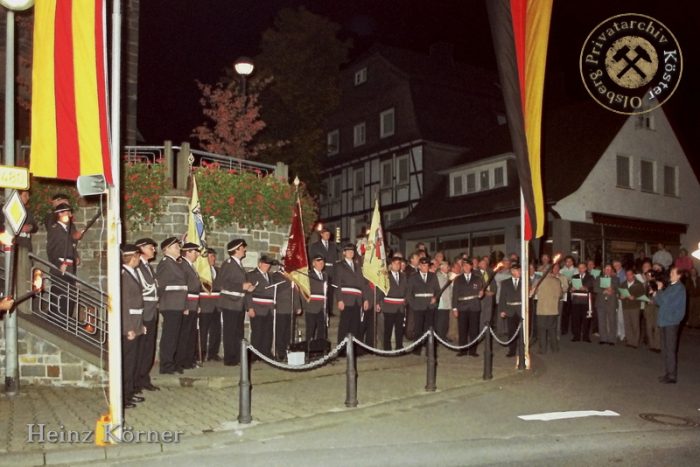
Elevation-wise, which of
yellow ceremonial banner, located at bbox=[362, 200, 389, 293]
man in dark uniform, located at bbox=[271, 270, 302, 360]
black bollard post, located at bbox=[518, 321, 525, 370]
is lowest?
black bollard post, located at bbox=[518, 321, 525, 370]

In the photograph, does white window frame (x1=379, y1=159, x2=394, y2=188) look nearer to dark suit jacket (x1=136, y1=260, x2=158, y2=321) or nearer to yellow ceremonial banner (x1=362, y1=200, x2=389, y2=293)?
yellow ceremonial banner (x1=362, y1=200, x2=389, y2=293)

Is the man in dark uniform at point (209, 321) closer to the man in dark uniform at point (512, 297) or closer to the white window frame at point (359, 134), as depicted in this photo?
the man in dark uniform at point (512, 297)

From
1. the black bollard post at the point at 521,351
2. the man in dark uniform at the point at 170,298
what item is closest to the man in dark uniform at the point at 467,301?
the black bollard post at the point at 521,351

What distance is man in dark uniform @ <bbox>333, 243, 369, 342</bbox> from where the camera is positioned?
13508mm

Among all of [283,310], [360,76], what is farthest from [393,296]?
[360,76]

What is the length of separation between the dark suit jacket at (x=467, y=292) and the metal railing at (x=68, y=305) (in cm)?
749

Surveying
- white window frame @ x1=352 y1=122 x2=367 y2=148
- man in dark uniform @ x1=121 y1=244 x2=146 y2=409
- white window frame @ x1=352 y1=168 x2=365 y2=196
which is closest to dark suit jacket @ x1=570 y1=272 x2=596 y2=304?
man in dark uniform @ x1=121 y1=244 x2=146 y2=409

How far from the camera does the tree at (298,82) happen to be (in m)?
32.6

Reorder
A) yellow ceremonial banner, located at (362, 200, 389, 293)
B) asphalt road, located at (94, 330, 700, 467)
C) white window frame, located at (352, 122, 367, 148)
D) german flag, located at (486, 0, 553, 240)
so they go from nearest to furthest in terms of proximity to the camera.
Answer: asphalt road, located at (94, 330, 700, 467), german flag, located at (486, 0, 553, 240), yellow ceremonial banner, located at (362, 200, 389, 293), white window frame, located at (352, 122, 367, 148)

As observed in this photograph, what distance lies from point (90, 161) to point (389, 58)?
3081cm

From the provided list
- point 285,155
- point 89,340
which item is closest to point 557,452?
point 89,340

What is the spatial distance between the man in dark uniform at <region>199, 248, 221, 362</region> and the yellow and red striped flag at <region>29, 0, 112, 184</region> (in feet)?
19.1

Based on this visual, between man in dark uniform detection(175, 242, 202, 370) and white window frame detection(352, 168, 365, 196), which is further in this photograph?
white window frame detection(352, 168, 365, 196)

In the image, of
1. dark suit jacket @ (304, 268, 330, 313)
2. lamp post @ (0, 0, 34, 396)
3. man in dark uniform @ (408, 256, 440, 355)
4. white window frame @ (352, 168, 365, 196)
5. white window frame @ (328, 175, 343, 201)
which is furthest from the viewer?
white window frame @ (328, 175, 343, 201)
